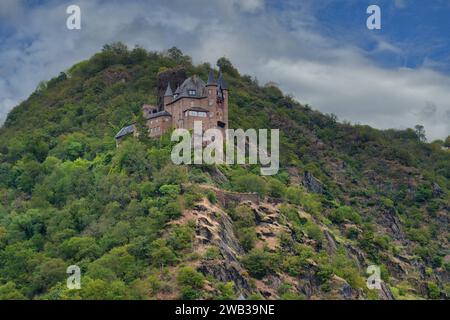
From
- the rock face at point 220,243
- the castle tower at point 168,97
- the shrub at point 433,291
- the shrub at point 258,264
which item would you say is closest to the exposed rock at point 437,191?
the shrub at point 433,291

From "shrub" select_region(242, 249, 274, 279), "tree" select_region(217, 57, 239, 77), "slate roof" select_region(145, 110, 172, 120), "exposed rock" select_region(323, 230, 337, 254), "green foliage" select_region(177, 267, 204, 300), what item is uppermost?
"tree" select_region(217, 57, 239, 77)

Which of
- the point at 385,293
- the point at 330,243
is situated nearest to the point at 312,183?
the point at 330,243

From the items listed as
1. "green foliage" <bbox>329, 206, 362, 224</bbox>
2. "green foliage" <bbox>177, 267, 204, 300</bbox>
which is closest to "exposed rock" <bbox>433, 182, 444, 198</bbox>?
"green foliage" <bbox>329, 206, 362, 224</bbox>

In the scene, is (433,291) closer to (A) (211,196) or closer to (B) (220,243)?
(A) (211,196)

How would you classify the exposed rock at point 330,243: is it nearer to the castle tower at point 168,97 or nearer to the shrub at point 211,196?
the shrub at point 211,196

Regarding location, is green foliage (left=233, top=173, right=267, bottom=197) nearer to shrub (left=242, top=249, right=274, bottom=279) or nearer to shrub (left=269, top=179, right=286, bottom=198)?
shrub (left=269, top=179, right=286, bottom=198)

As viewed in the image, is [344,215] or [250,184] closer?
[250,184]

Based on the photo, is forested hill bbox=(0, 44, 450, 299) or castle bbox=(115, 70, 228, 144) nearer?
forested hill bbox=(0, 44, 450, 299)
